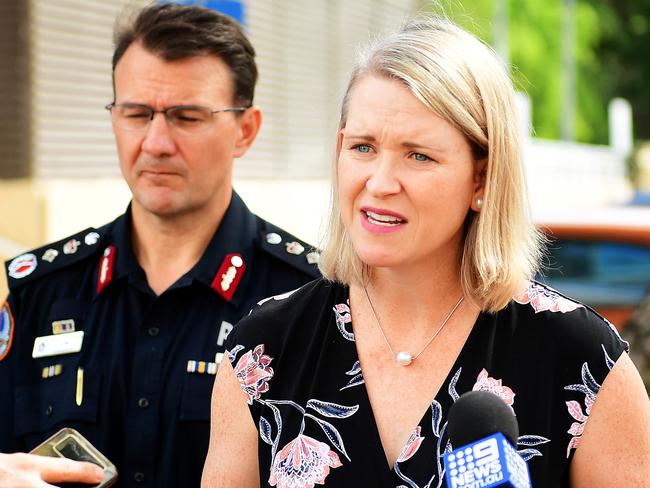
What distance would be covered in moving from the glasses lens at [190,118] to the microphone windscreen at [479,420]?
150 cm

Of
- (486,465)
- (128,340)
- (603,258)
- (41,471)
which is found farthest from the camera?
(603,258)

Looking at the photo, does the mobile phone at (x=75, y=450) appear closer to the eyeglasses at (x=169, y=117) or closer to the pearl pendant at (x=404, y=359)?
the pearl pendant at (x=404, y=359)

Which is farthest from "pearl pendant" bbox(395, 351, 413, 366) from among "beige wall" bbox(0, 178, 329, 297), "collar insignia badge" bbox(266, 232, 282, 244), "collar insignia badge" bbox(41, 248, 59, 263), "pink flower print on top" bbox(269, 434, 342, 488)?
"beige wall" bbox(0, 178, 329, 297)

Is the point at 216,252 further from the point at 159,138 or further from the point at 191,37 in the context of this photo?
the point at 191,37

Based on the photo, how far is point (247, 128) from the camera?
3293 millimetres

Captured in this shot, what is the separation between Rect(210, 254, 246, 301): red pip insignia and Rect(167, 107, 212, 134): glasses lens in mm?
388

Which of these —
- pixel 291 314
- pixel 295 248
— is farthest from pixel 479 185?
pixel 295 248

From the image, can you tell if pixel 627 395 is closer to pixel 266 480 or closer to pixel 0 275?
pixel 266 480

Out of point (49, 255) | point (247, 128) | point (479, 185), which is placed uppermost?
point (247, 128)

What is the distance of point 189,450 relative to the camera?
111 inches

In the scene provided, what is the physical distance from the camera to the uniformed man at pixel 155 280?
2842 millimetres

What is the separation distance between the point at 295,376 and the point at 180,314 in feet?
2.40

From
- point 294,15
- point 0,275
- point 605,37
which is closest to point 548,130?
point 605,37

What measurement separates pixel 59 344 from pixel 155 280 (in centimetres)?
32
